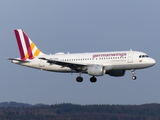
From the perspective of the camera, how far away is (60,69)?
89.6 meters

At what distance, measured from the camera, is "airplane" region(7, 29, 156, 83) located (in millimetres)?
82812

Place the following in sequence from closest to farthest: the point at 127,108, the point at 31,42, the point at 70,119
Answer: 1. the point at 31,42
2. the point at 70,119
3. the point at 127,108

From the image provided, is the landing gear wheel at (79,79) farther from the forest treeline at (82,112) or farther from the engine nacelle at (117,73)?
the forest treeline at (82,112)

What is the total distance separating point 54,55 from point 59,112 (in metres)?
61.2

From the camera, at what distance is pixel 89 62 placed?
8575 centimetres

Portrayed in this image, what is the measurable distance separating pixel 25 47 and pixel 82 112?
5455cm

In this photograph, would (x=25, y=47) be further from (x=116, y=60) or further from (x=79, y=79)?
(x=116, y=60)

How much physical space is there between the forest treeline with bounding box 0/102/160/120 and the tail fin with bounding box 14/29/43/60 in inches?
1709

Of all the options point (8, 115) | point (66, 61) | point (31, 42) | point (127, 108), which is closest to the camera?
point (66, 61)

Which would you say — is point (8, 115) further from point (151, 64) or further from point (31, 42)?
point (151, 64)

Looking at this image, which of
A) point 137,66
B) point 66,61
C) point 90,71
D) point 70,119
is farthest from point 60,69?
point 70,119

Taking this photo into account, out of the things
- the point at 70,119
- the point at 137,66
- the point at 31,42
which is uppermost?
the point at 31,42

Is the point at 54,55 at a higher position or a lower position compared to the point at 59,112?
higher

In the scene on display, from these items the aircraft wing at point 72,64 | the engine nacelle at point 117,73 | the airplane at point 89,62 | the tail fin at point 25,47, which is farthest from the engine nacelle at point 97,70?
the tail fin at point 25,47
